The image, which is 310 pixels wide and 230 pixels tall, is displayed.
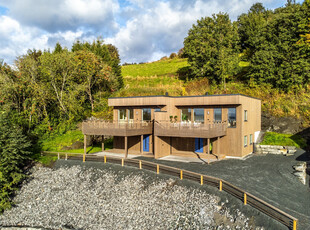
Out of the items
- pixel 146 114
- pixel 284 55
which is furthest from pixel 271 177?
pixel 284 55

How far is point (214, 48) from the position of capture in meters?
41.8

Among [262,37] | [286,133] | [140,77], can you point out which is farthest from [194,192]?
[140,77]

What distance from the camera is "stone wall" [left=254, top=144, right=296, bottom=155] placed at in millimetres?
23309

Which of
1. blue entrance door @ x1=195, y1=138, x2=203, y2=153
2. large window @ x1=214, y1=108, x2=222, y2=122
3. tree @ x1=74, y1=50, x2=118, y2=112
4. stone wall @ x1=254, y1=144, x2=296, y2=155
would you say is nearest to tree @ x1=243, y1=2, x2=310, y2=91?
stone wall @ x1=254, y1=144, x2=296, y2=155

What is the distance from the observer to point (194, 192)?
14789 millimetres

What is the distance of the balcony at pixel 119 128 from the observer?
72.7 feet

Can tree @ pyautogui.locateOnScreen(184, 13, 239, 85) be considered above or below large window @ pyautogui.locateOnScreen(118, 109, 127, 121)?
above

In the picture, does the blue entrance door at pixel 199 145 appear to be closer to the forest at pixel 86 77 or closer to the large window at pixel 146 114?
the large window at pixel 146 114

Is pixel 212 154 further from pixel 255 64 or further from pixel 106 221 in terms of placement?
pixel 255 64

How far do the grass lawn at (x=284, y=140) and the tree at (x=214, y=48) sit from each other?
1585 cm

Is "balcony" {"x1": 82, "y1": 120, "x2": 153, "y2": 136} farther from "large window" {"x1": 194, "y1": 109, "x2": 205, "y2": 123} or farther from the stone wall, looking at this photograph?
the stone wall

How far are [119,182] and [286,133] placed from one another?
64.5 feet

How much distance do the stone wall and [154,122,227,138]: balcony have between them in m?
5.00

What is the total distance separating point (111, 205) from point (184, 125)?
352 inches
